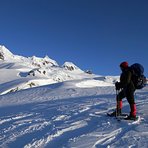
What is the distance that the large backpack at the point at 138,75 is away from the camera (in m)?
9.54

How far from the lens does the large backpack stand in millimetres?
9539

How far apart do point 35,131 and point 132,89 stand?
3011mm

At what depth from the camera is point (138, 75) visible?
31.8 feet

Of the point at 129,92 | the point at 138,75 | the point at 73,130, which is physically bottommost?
the point at 73,130

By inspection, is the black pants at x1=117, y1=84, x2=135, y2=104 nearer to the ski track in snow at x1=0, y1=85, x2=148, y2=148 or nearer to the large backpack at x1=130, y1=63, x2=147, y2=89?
the large backpack at x1=130, y1=63, x2=147, y2=89

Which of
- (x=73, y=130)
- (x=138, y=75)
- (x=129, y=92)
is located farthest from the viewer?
(x=129, y=92)

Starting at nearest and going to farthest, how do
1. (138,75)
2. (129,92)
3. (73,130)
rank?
1. (73,130)
2. (138,75)
3. (129,92)

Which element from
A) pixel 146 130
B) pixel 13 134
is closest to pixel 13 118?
pixel 13 134

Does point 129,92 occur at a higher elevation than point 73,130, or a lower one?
higher

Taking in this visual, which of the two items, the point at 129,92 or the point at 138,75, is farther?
the point at 129,92

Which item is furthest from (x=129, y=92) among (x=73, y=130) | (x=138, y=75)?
(x=73, y=130)

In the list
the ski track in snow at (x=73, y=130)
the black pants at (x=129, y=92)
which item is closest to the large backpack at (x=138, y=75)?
the black pants at (x=129, y=92)

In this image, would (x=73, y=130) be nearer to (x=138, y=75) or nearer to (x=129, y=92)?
(x=129, y=92)

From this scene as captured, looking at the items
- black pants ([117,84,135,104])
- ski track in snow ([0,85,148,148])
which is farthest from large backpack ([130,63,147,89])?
ski track in snow ([0,85,148,148])
